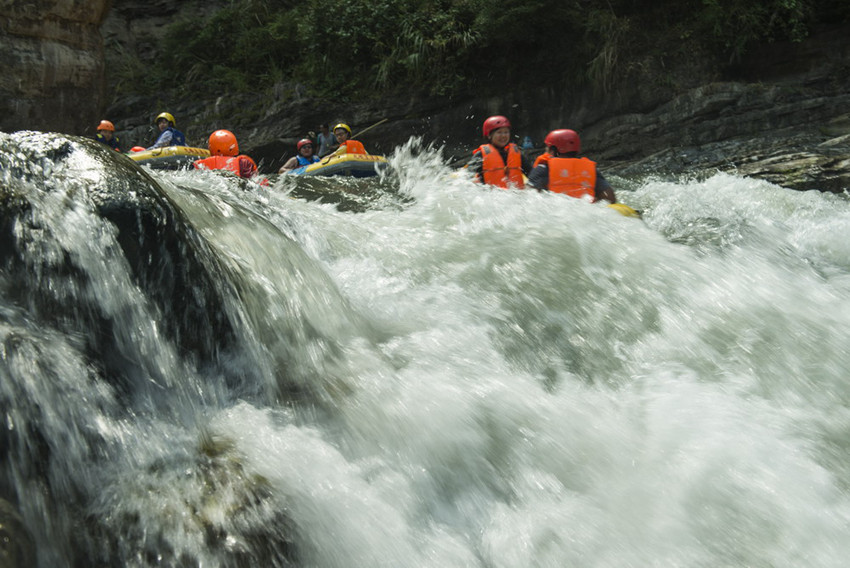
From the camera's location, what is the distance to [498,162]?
698 centimetres

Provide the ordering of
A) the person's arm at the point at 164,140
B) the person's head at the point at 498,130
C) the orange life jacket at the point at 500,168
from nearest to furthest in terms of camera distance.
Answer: the orange life jacket at the point at 500,168
the person's head at the point at 498,130
the person's arm at the point at 164,140

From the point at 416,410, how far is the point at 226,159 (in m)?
6.30

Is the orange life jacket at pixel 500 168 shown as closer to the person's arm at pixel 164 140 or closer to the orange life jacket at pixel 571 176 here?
the orange life jacket at pixel 571 176

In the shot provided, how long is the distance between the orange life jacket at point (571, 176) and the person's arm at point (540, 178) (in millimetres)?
37

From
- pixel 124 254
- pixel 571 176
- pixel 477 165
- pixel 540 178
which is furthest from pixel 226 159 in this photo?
pixel 124 254

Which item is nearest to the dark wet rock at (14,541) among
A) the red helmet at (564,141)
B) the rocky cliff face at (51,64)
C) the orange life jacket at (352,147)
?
the red helmet at (564,141)

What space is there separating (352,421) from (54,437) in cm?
102

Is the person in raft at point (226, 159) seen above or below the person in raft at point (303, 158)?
above

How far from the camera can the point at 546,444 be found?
8.81 ft

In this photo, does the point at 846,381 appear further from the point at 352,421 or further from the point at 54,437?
the point at 54,437

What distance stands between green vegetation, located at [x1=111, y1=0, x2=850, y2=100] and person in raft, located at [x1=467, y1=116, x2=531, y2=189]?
22.5 feet

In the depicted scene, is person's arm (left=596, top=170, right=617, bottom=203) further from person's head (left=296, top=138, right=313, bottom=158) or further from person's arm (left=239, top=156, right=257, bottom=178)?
person's head (left=296, top=138, right=313, bottom=158)

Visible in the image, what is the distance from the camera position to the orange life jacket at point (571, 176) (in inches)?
245

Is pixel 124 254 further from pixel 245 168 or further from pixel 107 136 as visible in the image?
pixel 107 136
